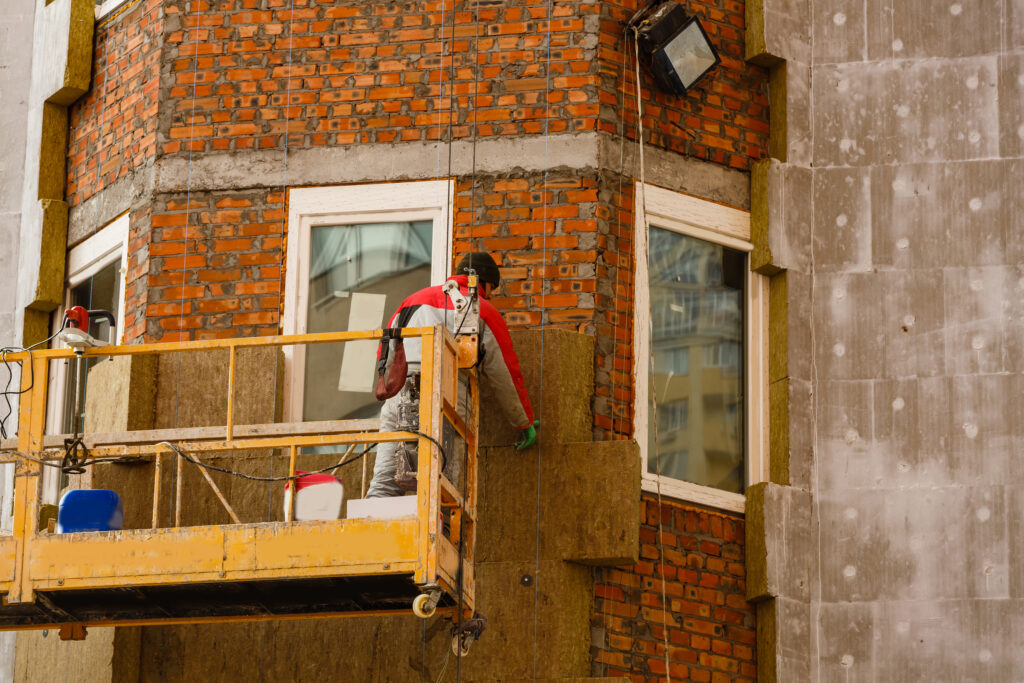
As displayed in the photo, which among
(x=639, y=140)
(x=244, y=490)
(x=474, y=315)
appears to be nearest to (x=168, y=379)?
(x=244, y=490)

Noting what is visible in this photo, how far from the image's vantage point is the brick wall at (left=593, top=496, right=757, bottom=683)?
1099 cm

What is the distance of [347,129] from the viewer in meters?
12.1

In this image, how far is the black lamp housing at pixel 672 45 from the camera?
1194cm

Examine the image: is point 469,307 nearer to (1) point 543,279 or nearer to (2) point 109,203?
(1) point 543,279

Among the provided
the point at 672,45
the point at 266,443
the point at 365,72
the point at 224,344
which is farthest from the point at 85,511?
the point at 672,45

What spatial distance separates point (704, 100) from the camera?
1234cm

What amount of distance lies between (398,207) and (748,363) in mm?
2469

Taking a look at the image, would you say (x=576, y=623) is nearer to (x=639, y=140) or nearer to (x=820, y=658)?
(x=820, y=658)

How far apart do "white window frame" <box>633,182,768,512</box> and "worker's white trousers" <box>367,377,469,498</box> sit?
4.69ft

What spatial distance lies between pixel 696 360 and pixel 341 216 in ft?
8.03

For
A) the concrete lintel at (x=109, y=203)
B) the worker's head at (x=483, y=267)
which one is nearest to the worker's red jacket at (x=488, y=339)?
the worker's head at (x=483, y=267)

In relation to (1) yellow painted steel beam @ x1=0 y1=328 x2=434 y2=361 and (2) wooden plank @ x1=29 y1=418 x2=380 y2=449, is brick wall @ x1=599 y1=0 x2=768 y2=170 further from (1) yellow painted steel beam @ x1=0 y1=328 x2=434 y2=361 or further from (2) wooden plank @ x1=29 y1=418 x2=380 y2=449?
(2) wooden plank @ x1=29 y1=418 x2=380 y2=449

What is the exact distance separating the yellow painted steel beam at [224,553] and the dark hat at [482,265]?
6.30 feet

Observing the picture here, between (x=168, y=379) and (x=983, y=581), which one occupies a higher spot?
(x=168, y=379)
